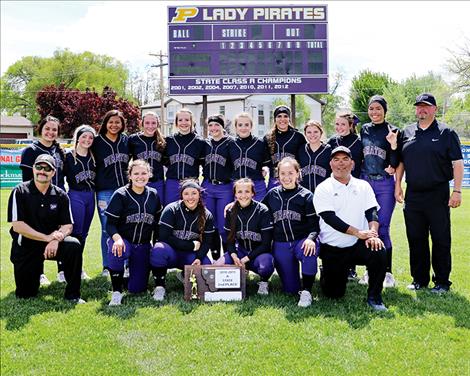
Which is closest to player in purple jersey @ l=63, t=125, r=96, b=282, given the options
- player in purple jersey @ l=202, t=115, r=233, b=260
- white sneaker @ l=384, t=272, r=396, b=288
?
player in purple jersey @ l=202, t=115, r=233, b=260

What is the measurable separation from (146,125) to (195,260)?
6.15 ft

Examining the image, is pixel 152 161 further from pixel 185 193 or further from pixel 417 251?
pixel 417 251

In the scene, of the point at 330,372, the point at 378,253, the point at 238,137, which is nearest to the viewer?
the point at 330,372

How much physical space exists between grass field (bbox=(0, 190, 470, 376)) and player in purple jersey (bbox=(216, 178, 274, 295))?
0.34 metres

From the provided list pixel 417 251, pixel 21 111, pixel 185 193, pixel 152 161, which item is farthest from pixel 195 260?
pixel 21 111

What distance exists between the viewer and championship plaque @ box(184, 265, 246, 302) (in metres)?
4.80

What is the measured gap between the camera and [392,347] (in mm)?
3611

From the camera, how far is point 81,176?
5609mm

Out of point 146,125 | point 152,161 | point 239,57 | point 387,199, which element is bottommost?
point 387,199

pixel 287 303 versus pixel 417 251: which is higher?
pixel 417 251

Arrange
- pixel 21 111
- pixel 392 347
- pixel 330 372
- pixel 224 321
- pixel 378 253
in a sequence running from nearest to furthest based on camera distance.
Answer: pixel 330 372 → pixel 392 347 → pixel 224 321 → pixel 378 253 → pixel 21 111

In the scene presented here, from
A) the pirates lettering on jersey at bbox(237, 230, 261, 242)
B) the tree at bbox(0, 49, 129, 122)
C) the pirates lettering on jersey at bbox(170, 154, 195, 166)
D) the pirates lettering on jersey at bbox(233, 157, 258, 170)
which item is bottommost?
the pirates lettering on jersey at bbox(237, 230, 261, 242)

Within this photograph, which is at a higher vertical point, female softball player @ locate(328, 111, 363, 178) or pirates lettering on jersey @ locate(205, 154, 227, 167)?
female softball player @ locate(328, 111, 363, 178)

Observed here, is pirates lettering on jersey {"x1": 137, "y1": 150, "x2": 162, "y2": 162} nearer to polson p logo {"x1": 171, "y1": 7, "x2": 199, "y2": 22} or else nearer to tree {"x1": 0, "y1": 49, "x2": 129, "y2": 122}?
polson p logo {"x1": 171, "y1": 7, "x2": 199, "y2": 22}
